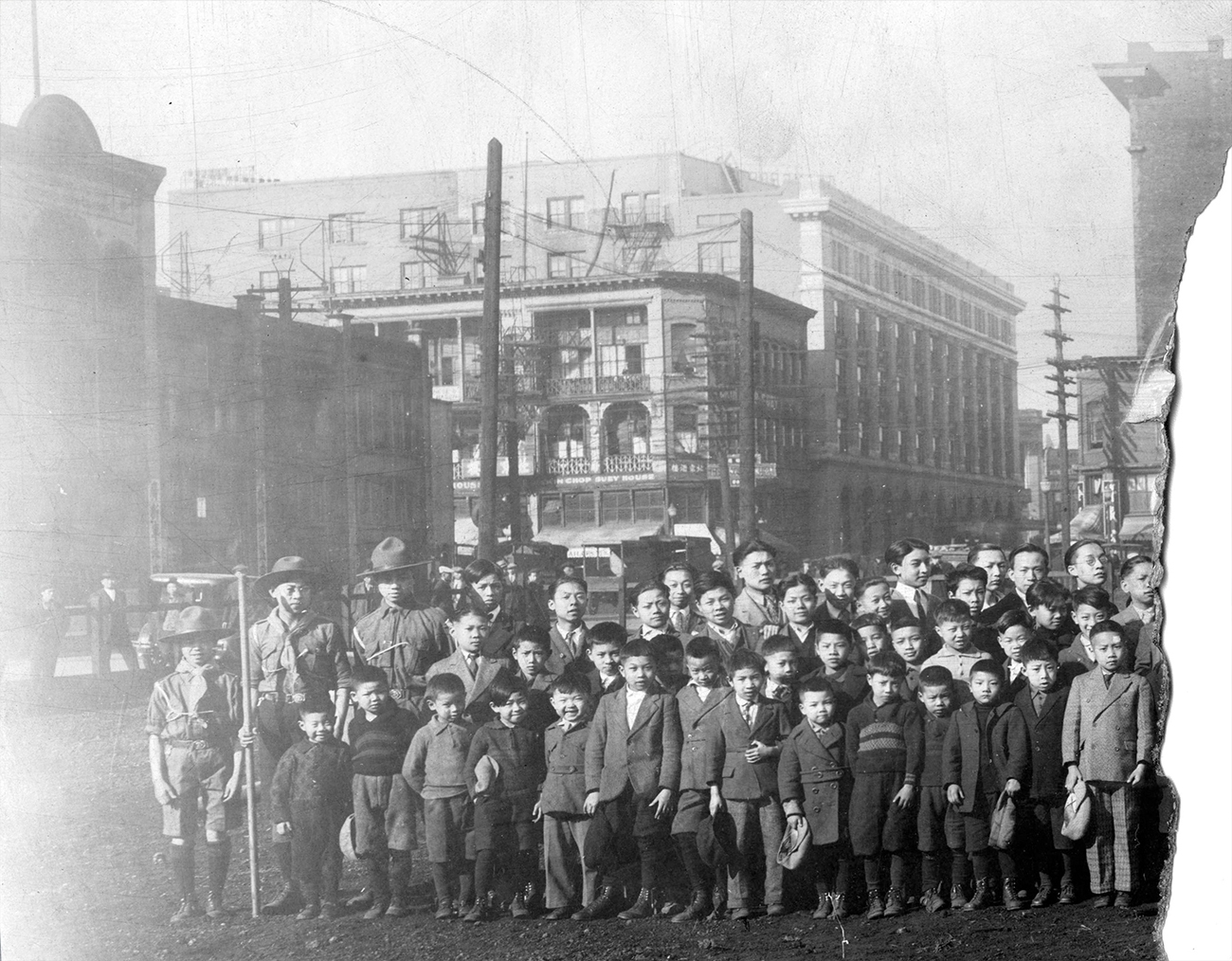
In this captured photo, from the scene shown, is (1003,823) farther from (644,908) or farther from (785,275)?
(785,275)

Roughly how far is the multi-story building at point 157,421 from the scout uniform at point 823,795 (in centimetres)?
103

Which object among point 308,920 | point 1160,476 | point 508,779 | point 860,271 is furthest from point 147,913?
point 1160,476

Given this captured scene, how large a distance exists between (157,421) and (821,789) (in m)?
1.92

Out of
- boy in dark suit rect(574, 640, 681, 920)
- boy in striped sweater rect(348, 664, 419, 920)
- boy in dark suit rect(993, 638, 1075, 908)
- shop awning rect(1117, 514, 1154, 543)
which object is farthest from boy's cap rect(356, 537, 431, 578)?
shop awning rect(1117, 514, 1154, 543)

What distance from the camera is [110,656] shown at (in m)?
3.04

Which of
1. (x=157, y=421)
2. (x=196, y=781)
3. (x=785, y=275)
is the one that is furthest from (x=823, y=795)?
(x=157, y=421)

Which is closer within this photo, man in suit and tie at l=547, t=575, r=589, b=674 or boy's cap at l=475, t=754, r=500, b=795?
boy's cap at l=475, t=754, r=500, b=795

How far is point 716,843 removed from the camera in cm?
282

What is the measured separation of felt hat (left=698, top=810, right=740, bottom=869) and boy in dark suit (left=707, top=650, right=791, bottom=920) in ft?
0.05

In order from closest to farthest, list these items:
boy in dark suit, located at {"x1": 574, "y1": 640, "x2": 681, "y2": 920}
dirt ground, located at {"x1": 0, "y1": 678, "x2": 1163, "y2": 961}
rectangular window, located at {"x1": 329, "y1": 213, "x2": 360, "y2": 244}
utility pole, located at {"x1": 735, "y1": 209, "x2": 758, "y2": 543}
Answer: dirt ground, located at {"x1": 0, "y1": 678, "x2": 1163, "y2": 961} → boy in dark suit, located at {"x1": 574, "y1": 640, "x2": 681, "y2": 920} → utility pole, located at {"x1": 735, "y1": 209, "x2": 758, "y2": 543} → rectangular window, located at {"x1": 329, "y1": 213, "x2": 360, "y2": 244}

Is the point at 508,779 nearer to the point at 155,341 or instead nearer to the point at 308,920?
the point at 308,920

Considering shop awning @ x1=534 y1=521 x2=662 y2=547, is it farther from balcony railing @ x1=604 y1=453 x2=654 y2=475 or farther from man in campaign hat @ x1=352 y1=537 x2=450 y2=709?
man in campaign hat @ x1=352 y1=537 x2=450 y2=709

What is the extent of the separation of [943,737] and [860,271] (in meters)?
1.19

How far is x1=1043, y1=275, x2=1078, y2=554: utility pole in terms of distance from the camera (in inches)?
121
